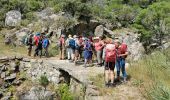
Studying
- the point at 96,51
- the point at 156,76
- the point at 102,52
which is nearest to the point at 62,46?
the point at 96,51

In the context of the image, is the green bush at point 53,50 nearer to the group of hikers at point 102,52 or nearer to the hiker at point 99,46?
the group of hikers at point 102,52

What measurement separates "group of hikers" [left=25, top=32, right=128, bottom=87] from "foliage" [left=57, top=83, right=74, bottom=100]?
1541 millimetres

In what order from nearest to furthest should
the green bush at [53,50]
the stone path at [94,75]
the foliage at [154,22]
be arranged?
the stone path at [94,75], the green bush at [53,50], the foliage at [154,22]

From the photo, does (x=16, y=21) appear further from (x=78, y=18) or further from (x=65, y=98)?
(x=65, y=98)

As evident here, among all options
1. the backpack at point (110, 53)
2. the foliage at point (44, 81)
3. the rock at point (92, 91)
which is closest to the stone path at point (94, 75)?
the rock at point (92, 91)

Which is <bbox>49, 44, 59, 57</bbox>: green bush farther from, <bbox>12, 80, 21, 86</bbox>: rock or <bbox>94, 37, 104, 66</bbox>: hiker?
<bbox>94, 37, 104, 66</bbox>: hiker

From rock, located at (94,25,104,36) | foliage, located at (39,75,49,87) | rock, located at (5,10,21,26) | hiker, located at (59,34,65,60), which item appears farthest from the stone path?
rock, located at (5,10,21,26)

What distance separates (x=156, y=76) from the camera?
966 cm

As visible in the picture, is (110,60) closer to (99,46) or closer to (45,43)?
(99,46)

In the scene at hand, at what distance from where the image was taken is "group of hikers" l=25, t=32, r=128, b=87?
1248 cm

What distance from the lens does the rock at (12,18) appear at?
29547 millimetres

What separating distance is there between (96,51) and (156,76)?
7.38 meters

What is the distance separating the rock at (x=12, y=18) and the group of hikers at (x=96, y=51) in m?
8.44

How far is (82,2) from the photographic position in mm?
31250
